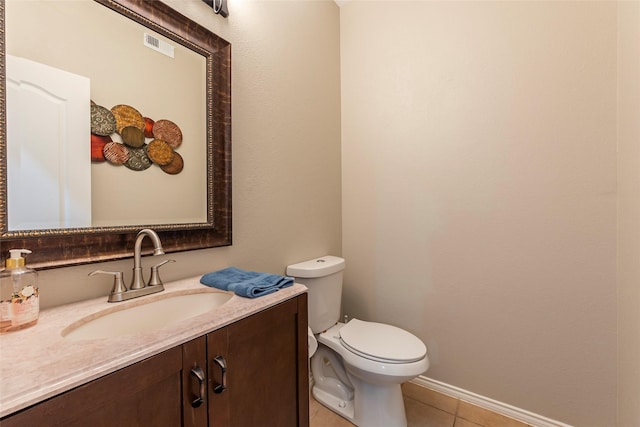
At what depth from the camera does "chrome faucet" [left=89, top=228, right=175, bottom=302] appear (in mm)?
840

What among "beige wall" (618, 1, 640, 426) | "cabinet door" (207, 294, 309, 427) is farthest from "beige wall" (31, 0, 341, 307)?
"beige wall" (618, 1, 640, 426)

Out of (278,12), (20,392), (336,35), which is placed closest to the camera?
(20,392)

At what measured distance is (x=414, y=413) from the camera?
1.49 metres

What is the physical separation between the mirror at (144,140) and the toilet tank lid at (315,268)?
17.1 inches

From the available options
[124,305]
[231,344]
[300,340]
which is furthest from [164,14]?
[300,340]

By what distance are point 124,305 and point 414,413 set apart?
1.53 metres

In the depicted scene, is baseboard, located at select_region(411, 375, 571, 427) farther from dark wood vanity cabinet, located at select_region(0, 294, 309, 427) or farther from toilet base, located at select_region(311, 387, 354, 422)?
dark wood vanity cabinet, located at select_region(0, 294, 309, 427)

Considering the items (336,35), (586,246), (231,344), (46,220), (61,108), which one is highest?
(336,35)

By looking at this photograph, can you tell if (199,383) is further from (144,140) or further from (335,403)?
(335,403)

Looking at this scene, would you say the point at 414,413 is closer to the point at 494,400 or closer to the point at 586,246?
the point at 494,400

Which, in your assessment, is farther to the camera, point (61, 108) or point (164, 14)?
point (164, 14)

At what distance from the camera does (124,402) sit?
1.72ft

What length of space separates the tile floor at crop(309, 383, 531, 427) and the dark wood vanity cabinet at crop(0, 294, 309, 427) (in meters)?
0.58

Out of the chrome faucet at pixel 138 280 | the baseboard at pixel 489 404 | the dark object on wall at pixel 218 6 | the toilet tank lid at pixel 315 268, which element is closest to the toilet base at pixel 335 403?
the baseboard at pixel 489 404
